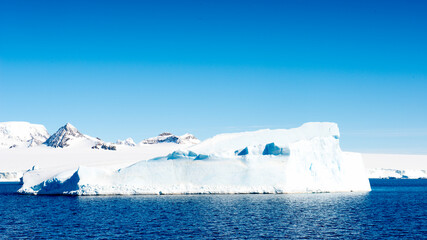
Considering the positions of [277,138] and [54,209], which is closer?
[54,209]

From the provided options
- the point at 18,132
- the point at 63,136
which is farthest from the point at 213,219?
the point at 18,132

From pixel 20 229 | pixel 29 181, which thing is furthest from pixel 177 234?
pixel 29 181

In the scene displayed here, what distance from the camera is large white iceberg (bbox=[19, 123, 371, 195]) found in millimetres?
39562

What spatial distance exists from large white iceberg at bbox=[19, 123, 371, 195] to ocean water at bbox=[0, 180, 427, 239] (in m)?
3.74

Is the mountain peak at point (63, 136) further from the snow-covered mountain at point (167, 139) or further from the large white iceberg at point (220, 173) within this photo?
the large white iceberg at point (220, 173)

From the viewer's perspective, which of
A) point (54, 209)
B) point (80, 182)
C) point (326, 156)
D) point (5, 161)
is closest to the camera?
point (54, 209)

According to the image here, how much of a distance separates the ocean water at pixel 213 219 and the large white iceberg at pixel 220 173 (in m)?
3.74

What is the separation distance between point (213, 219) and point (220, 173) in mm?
14531

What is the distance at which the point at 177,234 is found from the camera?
20.7 metres

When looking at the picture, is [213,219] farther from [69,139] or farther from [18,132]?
[18,132]

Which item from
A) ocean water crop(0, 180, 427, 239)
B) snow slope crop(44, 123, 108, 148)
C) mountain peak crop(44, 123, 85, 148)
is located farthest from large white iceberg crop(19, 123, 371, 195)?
mountain peak crop(44, 123, 85, 148)

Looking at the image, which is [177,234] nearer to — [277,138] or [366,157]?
[277,138]

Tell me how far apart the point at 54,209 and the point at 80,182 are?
9149 millimetres

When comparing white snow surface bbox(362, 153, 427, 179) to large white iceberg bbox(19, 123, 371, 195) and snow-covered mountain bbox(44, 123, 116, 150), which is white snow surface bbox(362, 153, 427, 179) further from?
large white iceberg bbox(19, 123, 371, 195)
